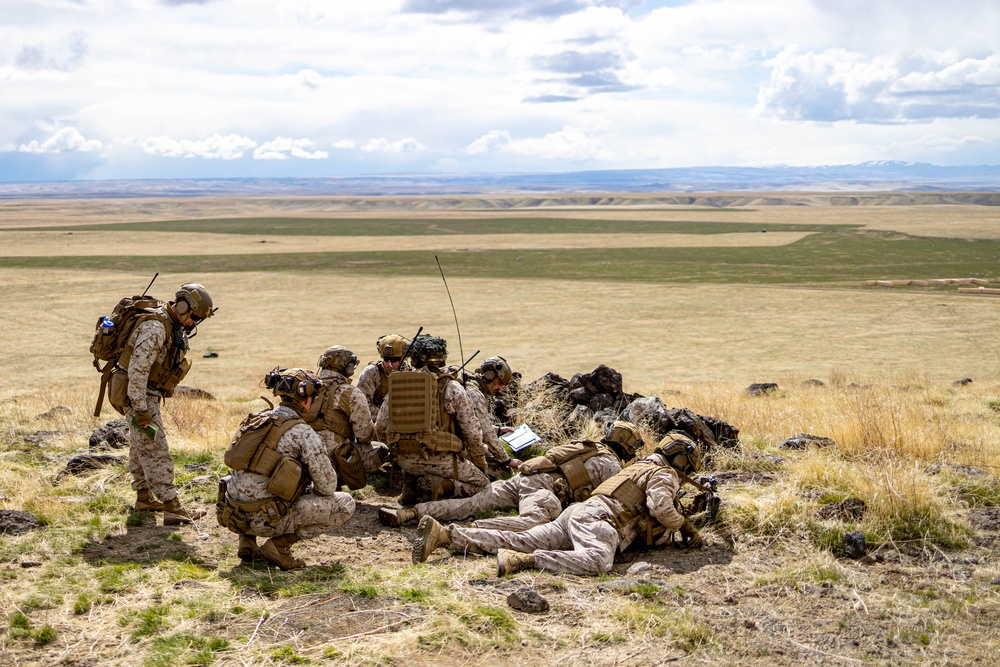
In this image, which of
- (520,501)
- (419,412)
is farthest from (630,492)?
(419,412)

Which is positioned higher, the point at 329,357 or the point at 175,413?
the point at 329,357

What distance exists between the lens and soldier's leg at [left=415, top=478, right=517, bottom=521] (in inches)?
299

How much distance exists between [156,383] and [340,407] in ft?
5.20

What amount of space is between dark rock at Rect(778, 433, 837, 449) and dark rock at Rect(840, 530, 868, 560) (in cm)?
240

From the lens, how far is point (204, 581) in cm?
594

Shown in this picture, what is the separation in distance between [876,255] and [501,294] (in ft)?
100

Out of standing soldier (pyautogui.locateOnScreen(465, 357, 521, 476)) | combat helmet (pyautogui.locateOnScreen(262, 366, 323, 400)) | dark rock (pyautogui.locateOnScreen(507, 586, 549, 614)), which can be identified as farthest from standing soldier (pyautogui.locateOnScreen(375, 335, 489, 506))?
dark rock (pyautogui.locateOnScreen(507, 586, 549, 614))

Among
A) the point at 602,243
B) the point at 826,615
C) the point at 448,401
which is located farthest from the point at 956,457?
the point at 602,243

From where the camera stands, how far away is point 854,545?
21.0ft

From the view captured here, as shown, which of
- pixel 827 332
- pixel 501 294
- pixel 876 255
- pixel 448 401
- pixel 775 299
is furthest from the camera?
pixel 876 255

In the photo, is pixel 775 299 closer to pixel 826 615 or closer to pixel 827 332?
pixel 827 332

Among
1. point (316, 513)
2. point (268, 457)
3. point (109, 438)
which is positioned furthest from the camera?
point (109, 438)

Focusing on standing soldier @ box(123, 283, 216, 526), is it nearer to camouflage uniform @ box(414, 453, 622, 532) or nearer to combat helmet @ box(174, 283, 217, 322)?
combat helmet @ box(174, 283, 217, 322)

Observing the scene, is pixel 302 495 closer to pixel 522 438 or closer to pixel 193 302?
pixel 193 302
